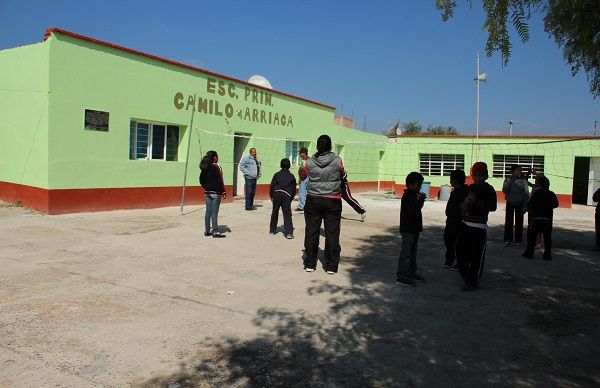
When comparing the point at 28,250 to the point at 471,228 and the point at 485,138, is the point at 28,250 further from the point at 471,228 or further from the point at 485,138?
the point at 485,138

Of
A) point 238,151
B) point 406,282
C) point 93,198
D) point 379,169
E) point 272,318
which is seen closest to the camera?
point 272,318

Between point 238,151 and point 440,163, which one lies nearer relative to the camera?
point 238,151

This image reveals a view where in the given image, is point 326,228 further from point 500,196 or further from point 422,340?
point 500,196

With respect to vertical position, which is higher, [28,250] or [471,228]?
[471,228]

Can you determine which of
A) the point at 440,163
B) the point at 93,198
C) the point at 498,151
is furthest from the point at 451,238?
the point at 440,163

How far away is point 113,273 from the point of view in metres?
6.16

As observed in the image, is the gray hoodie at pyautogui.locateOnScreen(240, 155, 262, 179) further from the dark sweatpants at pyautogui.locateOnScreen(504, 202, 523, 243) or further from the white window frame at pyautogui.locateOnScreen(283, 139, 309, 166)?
the dark sweatpants at pyautogui.locateOnScreen(504, 202, 523, 243)

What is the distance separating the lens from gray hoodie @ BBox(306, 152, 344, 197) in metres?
6.77

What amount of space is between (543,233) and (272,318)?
19.3 feet

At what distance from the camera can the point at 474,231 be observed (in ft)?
20.4

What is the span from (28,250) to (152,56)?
7.41 metres

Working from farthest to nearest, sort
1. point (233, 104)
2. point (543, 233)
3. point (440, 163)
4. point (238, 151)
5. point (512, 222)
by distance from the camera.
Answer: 1. point (440, 163)
2. point (238, 151)
3. point (233, 104)
4. point (512, 222)
5. point (543, 233)

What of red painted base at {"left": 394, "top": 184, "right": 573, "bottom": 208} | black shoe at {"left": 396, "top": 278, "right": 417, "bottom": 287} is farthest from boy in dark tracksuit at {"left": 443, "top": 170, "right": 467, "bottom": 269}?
red painted base at {"left": 394, "top": 184, "right": 573, "bottom": 208}

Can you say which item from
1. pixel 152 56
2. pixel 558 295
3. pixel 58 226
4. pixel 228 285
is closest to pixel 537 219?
pixel 558 295
